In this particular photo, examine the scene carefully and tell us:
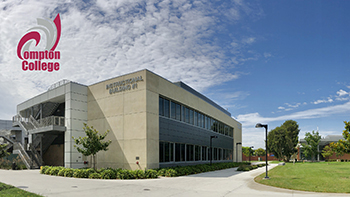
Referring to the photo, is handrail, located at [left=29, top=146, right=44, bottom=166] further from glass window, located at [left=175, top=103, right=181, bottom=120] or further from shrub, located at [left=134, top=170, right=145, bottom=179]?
glass window, located at [left=175, top=103, right=181, bottom=120]

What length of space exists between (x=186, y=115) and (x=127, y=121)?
28.8 feet

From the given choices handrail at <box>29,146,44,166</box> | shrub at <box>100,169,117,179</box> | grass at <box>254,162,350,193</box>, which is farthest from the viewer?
handrail at <box>29,146,44,166</box>

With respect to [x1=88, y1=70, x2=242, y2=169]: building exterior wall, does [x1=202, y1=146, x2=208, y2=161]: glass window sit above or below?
below

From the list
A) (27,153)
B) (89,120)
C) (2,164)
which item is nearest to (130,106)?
(89,120)

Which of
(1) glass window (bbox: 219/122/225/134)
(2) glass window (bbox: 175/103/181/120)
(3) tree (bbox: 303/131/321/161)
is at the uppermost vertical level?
(2) glass window (bbox: 175/103/181/120)

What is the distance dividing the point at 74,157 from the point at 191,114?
1403cm

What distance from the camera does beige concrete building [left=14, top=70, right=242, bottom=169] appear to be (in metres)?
24.6

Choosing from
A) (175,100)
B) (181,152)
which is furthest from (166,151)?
(175,100)

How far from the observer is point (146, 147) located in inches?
934

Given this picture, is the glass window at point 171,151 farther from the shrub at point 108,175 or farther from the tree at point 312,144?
the tree at point 312,144

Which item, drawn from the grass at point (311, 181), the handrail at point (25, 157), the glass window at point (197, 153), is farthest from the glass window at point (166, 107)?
the handrail at point (25, 157)

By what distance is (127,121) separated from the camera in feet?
83.1

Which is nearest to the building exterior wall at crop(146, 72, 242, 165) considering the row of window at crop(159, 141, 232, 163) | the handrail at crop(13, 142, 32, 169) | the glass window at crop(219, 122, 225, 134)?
the row of window at crop(159, 141, 232, 163)

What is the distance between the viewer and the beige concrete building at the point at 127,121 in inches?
968
